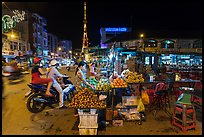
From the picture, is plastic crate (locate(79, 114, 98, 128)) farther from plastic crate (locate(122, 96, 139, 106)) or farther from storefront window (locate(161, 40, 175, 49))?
storefront window (locate(161, 40, 175, 49))

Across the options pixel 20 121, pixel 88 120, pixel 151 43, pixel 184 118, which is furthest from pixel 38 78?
pixel 151 43

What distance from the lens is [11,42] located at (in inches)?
1330

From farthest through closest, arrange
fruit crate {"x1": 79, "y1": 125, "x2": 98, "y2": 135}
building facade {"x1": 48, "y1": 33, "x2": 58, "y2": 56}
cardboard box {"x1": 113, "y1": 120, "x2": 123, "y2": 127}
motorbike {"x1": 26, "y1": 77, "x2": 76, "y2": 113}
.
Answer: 1. building facade {"x1": 48, "y1": 33, "x2": 58, "y2": 56}
2. motorbike {"x1": 26, "y1": 77, "x2": 76, "y2": 113}
3. cardboard box {"x1": 113, "y1": 120, "x2": 123, "y2": 127}
4. fruit crate {"x1": 79, "y1": 125, "x2": 98, "y2": 135}

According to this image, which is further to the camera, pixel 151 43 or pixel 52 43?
pixel 52 43

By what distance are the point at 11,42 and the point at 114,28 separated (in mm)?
33332

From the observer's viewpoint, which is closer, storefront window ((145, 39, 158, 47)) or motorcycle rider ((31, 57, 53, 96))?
motorcycle rider ((31, 57, 53, 96))

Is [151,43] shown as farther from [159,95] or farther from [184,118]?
[184,118]

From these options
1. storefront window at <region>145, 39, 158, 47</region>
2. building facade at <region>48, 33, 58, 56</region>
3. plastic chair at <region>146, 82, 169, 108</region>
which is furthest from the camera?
building facade at <region>48, 33, 58, 56</region>

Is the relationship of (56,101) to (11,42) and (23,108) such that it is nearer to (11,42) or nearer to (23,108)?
(23,108)

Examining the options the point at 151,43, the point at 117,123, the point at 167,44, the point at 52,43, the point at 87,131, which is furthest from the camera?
the point at 52,43

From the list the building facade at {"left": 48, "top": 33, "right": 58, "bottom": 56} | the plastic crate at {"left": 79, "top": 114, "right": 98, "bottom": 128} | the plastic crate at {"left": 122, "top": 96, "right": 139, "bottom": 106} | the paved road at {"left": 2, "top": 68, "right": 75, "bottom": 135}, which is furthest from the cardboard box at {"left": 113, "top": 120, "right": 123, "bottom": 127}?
the building facade at {"left": 48, "top": 33, "right": 58, "bottom": 56}

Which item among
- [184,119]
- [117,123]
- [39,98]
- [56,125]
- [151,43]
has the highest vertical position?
[151,43]

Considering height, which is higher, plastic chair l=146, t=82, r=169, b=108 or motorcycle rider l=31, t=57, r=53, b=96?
motorcycle rider l=31, t=57, r=53, b=96

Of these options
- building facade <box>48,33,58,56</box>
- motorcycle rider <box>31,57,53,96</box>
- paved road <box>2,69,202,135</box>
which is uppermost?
building facade <box>48,33,58,56</box>
